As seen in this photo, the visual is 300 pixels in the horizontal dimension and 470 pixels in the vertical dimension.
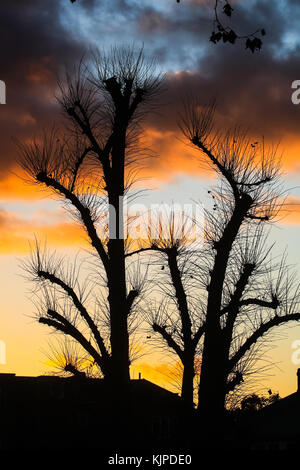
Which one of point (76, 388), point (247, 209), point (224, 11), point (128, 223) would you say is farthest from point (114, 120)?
point (76, 388)

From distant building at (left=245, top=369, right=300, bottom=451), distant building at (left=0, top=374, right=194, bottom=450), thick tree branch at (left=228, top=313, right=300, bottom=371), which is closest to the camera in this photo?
thick tree branch at (left=228, top=313, right=300, bottom=371)

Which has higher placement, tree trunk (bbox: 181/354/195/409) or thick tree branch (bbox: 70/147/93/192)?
thick tree branch (bbox: 70/147/93/192)

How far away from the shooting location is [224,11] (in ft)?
31.0

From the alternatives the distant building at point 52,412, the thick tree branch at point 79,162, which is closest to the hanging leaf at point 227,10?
the thick tree branch at point 79,162

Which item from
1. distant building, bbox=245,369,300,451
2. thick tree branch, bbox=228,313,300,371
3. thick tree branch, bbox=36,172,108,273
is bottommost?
distant building, bbox=245,369,300,451

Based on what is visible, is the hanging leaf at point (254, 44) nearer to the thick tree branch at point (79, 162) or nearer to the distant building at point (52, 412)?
the thick tree branch at point (79, 162)

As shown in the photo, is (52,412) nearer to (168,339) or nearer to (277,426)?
(277,426)

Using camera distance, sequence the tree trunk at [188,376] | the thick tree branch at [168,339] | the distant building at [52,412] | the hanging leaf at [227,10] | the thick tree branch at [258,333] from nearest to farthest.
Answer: the hanging leaf at [227,10] → the thick tree branch at [258,333] → the tree trunk at [188,376] → the thick tree branch at [168,339] → the distant building at [52,412]

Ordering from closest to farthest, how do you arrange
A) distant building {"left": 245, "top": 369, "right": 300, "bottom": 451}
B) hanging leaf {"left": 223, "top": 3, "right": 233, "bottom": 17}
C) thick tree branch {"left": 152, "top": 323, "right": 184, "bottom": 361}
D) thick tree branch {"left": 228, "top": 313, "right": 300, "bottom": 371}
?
hanging leaf {"left": 223, "top": 3, "right": 233, "bottom": 17}, thick tree branch {"left": 228, "top": 313, "right": 300, "bottom": 371}, thick tree branch {"left": 152, "top": 323, "right": 184, "bottom": 361}, distant building {"left": 245, "top": 369, "right": 300, "bottom": 451}

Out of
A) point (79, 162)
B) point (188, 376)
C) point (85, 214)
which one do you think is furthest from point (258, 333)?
point (79, 162)

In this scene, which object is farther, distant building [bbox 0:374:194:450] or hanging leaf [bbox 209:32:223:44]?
distant building [bbox 0:374:194:450]

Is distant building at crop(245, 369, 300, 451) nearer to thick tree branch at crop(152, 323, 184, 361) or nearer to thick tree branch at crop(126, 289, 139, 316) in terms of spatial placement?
thick tree branch at crop(152, 323, 184, 361)

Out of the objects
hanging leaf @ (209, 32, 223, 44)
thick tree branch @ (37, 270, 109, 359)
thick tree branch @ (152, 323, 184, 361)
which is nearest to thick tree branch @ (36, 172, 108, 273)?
thick tree branch @ (37, 270, 109, 359)
